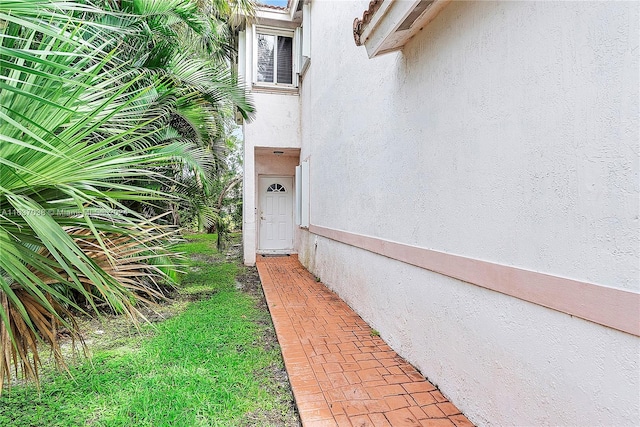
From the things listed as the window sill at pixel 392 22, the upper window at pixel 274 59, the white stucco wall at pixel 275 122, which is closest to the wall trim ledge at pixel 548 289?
the window sill at pixel 392 22

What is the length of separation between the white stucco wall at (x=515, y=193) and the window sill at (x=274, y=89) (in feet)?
20.3

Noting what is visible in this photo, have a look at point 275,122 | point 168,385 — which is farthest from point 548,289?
point 275,122

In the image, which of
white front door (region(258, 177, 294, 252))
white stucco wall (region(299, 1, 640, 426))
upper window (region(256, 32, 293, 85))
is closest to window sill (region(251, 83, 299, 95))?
upper window (region(256, 32, 293, 85))

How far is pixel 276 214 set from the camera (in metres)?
12.0

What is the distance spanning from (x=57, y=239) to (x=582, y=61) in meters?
2.97

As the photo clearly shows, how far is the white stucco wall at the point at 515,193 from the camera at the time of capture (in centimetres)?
172

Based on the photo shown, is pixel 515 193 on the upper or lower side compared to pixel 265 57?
lower

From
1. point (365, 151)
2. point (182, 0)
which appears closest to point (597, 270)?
point (365, 151)

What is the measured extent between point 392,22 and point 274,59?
7.80m

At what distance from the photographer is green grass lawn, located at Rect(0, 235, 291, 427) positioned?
296 cm

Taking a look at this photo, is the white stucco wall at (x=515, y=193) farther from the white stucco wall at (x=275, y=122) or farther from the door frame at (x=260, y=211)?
the door frame at (x=260, y=211)

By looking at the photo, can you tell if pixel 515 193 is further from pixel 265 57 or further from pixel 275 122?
pixel 265 57

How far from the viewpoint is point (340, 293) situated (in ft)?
20.8

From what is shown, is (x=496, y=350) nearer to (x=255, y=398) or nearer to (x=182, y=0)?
(x=255, y=398)
